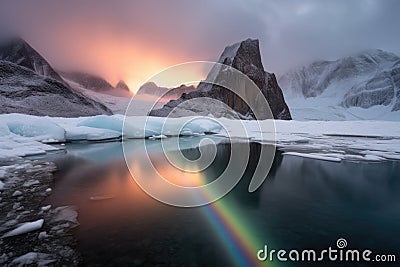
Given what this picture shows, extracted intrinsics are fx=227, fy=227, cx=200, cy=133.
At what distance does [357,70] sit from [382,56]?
1118 inches

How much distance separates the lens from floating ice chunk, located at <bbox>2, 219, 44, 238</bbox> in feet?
8.34

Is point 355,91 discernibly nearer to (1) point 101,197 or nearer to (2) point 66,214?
(1) point 101,197

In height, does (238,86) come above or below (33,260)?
above

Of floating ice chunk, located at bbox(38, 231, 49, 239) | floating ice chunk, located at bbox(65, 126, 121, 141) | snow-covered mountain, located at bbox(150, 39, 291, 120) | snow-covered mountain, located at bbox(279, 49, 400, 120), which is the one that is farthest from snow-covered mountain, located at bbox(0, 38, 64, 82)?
snow-covered mountain, located at bbox(279, 49, 400, 120)

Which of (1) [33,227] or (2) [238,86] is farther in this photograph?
(2) [238,86]

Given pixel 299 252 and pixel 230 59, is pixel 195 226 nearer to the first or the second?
pixel 299 252

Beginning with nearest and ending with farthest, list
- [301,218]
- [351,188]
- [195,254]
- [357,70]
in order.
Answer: [195,254]
[301,218]
[351,188]
[357,70]

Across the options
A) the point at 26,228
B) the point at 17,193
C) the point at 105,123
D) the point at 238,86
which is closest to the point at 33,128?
the point at 105,123

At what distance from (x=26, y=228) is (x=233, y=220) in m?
2.60

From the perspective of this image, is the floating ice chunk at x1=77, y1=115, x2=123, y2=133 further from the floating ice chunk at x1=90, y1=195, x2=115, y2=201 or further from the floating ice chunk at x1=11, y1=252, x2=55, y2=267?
the floating ice chunk at x1=11, y1=252, x2=55, y2=267

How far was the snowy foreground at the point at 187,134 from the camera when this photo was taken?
8852 mm

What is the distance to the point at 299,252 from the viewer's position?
245 cm

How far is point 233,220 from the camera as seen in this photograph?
331cm

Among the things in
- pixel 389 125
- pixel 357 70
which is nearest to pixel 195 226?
pixel 389 125
